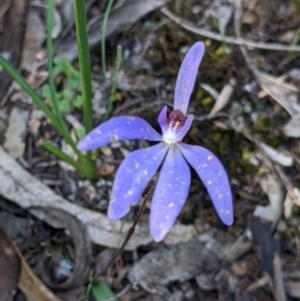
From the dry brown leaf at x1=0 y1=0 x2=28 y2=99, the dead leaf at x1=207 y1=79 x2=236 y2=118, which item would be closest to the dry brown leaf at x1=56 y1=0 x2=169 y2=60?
the dry brown leaf at x1=0 y1=0 x2=28 y2=99

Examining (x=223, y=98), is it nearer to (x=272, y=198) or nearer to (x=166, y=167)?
(x=272, y=198)

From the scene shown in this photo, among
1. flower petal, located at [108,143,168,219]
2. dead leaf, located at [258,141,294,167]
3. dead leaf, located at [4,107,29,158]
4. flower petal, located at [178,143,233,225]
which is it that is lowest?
dead leaf, located at [258,141,294,167]

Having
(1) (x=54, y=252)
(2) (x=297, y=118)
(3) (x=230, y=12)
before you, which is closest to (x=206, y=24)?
(3) (x=230, y=12)

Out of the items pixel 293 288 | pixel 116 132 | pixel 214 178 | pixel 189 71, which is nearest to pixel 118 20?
pixel 189 71

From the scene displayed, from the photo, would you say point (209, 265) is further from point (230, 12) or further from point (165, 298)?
point (230, 12)

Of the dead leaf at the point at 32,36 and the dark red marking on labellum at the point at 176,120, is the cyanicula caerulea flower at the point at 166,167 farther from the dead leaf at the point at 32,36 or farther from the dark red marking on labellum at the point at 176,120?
the dead leaf at the point at 32,36

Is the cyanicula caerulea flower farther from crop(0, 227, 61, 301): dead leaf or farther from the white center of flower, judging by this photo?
crop(0, 227, 61, 301): dead leaf

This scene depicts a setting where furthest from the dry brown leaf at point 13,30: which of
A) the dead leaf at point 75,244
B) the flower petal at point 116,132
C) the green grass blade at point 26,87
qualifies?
the flower petal at point 116,132
